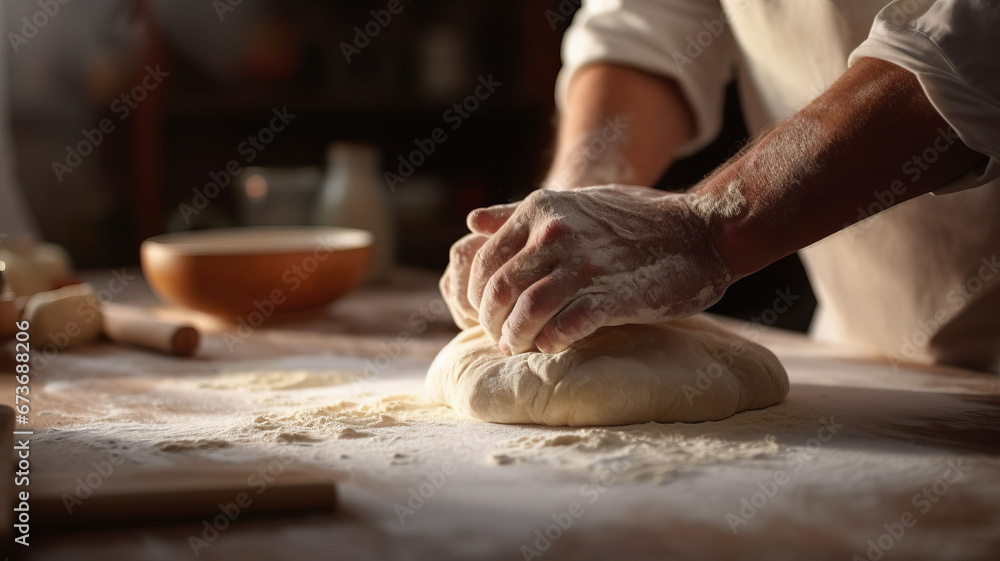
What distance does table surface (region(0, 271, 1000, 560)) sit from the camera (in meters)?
A: 0.73

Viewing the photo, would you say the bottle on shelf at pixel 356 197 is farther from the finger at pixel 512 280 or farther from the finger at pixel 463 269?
the finger at pixel 512 280

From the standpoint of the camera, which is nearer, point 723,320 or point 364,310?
point 723,320

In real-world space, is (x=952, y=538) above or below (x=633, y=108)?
below

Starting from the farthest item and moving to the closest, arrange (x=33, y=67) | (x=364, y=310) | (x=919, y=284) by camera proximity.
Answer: (x=33, y=67) → (x=364, y=310) → (x=919, y=284)

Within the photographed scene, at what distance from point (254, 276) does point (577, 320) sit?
104 centimetres

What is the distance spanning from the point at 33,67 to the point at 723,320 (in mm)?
2760

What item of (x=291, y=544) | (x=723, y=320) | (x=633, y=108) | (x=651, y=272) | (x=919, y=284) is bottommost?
(x=723, y=320)

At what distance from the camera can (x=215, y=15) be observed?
350 cm

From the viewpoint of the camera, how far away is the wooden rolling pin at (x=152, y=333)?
158 centimetres

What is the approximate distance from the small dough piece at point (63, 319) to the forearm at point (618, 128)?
0.99 m

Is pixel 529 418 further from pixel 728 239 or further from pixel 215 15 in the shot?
pixel 215 15

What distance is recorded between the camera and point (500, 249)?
109cm

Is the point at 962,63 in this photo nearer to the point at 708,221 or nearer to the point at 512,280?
the point at 708,221

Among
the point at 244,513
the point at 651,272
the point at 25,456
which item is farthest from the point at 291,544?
the point at 651,272
